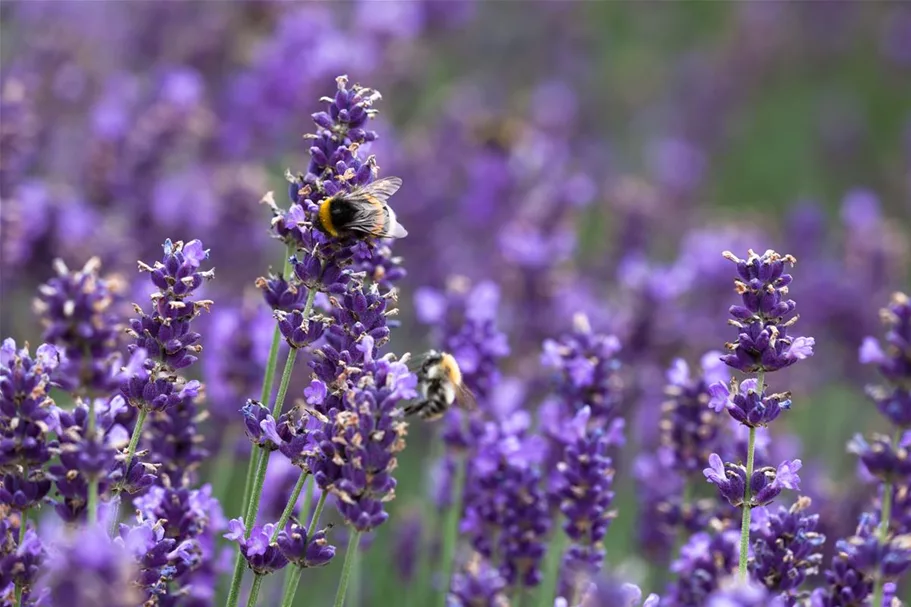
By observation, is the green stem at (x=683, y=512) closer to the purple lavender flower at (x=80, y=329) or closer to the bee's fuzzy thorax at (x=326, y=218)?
the bee's fuzzy thorax at (x=326, y=218)

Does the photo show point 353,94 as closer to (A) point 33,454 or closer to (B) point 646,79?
(A) point 33,454

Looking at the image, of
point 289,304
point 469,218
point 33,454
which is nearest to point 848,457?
point 469,218

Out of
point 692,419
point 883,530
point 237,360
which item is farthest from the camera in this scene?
point 237,360

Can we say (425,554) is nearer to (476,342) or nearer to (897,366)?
(476,342)

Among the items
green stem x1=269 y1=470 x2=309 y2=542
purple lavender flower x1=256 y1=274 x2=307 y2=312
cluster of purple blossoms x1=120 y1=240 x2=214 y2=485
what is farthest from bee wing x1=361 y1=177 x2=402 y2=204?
green stem x1=269 y1=470 x2=309 y2=542

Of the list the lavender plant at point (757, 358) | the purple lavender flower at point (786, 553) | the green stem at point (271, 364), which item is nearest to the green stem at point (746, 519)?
the lavender plant at point (757, 358)

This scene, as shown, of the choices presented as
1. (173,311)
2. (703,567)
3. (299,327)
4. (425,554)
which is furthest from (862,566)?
(425,554)
